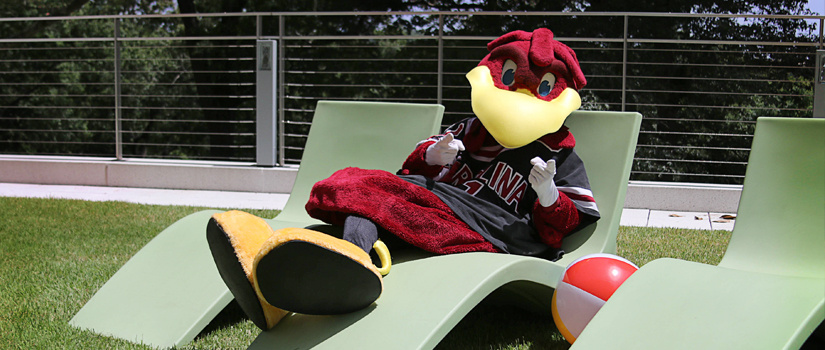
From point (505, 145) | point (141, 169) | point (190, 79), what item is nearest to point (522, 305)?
point (505, 145)

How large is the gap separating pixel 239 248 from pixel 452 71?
8.89 metres

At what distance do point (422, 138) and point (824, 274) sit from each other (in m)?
1.82

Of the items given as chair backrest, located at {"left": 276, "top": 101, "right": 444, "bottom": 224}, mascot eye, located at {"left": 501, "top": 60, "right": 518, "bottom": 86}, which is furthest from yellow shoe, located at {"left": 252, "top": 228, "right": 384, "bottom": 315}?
chair backrest, located at {"left": 276, "top": 101, "right": 444, "bottom": 224}

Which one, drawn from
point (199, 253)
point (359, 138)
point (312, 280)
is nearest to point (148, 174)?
point (359, 138)

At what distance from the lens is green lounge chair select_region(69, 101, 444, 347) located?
2551 millimetres

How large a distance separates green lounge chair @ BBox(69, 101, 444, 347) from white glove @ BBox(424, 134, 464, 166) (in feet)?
1.90

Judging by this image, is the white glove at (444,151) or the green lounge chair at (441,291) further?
the white glove at (444,151)

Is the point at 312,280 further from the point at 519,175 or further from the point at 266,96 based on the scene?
the point at 266,96

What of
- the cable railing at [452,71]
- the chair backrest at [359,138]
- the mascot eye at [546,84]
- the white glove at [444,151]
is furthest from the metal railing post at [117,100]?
the mascot eye at [546,84]

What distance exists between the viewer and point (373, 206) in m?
2.35

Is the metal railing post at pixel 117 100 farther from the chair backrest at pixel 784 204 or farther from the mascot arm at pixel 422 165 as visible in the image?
the chair backrest at pixel 784 204

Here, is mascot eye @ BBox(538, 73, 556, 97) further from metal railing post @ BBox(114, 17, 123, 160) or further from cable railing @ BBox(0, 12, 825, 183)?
metal railing post @ BBox(114, 17, 123, 160)

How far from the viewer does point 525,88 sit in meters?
2.74

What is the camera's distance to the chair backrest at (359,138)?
11.0 feet
